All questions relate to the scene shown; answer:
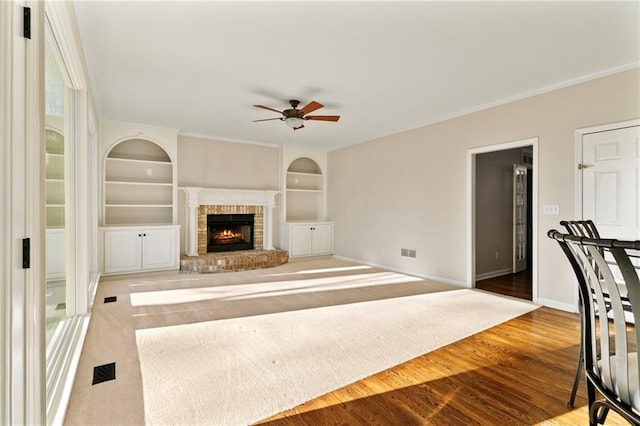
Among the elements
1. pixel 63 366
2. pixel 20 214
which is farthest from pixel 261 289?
pixel 20 214

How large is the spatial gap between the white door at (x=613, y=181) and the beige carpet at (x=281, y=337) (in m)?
1.27

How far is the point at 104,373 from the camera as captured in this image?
7.20 ft

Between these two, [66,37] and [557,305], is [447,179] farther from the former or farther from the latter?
[66,37]

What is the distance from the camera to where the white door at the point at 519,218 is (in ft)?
19.8

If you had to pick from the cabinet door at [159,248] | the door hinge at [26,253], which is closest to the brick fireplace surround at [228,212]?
the cabinet door at [159,248]

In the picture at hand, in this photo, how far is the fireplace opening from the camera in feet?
21.8

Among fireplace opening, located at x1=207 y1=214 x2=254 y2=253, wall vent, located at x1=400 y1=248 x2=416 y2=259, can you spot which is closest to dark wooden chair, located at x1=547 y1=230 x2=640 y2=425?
wall vent, located at x1=400 y1=248 x2=416 y2=259

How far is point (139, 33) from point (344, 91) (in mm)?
2255

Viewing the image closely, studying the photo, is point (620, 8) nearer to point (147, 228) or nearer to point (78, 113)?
point (78, 113)

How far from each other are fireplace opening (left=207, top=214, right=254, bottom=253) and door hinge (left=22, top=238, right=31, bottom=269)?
5482 mm

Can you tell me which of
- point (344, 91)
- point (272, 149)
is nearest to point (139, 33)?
point (344, 91)

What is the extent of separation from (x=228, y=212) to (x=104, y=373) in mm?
4645

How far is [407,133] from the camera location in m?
5.69

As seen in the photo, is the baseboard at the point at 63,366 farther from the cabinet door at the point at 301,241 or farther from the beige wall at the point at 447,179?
the beige wall at the point at 447,179
